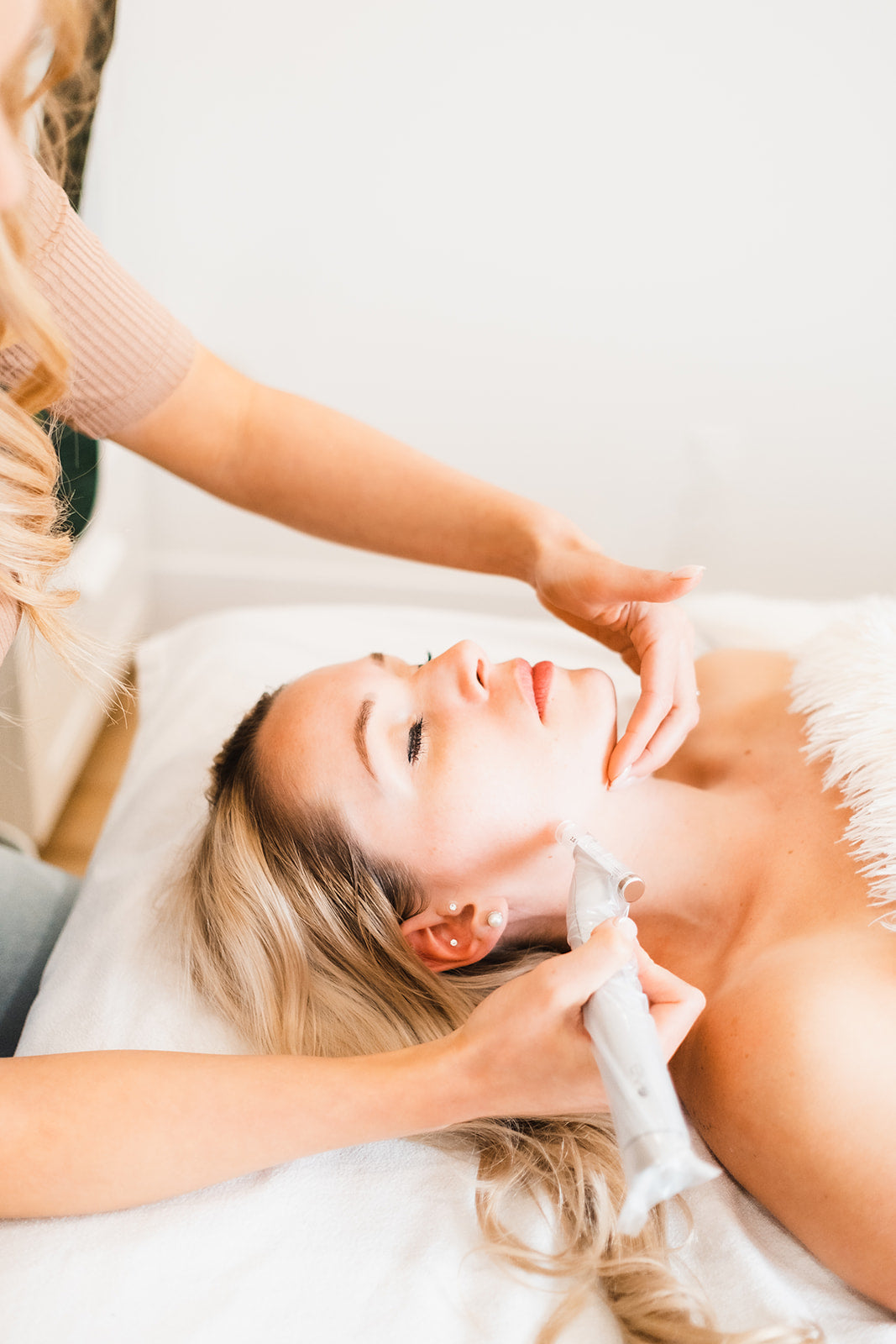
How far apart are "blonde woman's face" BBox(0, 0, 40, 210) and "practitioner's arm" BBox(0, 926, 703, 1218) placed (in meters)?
0.73

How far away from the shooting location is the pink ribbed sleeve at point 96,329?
109 cm

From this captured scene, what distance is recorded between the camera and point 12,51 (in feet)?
2.42

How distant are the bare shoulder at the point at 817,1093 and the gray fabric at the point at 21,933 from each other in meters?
0.87

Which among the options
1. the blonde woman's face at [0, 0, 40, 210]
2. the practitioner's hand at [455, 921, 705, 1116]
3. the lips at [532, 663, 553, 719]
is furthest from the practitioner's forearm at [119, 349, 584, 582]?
the practitioner's hand at [455, 921, 705, 1116]

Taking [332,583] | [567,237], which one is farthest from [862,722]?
[332,583]

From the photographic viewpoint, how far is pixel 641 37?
181 centimetres

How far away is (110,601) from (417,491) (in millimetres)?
1192

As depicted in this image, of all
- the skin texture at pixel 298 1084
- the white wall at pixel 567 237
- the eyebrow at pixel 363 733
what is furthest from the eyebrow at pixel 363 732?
the white wall at pixel 567 237

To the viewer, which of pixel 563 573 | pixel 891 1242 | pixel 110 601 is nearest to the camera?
pixel 891 1242

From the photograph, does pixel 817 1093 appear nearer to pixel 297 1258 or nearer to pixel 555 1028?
pixel 555 1028

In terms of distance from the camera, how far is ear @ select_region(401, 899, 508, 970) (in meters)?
1.15

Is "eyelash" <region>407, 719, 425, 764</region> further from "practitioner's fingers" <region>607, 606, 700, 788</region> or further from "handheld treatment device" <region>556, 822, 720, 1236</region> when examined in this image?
"handheld treatment device" <region>556, 822, 720, 1236</region>

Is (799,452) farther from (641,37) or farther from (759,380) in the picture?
(641,37)

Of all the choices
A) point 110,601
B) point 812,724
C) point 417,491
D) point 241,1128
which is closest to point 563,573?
point 417,491
